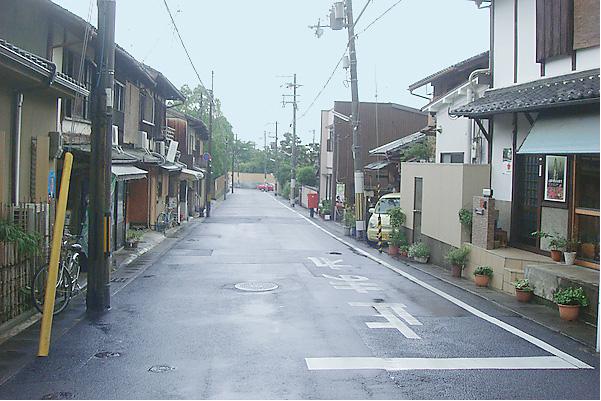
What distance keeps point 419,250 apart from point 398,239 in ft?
7.61

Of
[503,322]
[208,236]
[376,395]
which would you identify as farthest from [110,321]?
[208,236]

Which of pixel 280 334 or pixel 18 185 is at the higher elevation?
pixel 18 185

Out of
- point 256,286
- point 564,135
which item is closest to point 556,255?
point 564,135

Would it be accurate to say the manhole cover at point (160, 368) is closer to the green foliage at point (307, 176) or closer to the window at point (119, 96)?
the window at point (119, 96)

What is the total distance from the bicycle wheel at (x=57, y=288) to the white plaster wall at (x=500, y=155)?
980 cm

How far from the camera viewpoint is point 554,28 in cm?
1320

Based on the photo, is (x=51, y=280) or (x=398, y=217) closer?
(x=51, y=280)

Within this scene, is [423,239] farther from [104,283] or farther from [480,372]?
[480,372]

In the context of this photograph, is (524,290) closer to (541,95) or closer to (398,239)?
(541,95)

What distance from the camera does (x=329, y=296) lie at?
12.7 metres

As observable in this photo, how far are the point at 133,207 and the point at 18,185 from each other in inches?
710

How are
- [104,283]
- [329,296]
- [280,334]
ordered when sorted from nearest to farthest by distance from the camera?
[280,334] < [104,283] < [329,296]

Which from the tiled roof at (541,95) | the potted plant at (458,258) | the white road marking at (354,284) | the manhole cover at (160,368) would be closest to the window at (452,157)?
the tiled roof at (541,95)

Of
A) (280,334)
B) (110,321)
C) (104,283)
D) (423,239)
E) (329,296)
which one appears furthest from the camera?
(423,239)
